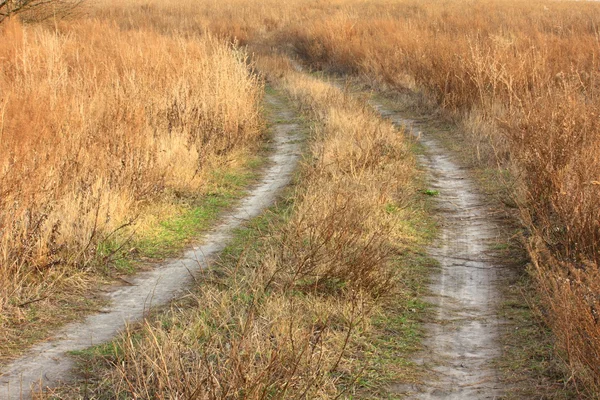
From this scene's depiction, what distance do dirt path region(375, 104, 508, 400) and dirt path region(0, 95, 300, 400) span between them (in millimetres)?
1643

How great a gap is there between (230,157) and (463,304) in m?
4.97

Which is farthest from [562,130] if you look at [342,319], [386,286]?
[342,319]

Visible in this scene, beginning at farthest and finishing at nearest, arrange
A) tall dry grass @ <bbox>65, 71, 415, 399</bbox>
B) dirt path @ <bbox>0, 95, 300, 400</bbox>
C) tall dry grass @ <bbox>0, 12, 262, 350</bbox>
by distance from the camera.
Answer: tall dry grass @ <bbox>0, 12, 262, 350</bbox>
dirt path @ <bbox>0, 95, 300, 400</bbox>
tall dry grass @ <bbox>65, 71, 415, 399</bbox>

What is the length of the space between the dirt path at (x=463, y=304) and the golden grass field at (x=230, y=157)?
373mm

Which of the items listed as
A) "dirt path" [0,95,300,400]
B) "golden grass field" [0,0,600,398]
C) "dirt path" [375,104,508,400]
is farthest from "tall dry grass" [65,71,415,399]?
"dirt path" [375,104,508,400]

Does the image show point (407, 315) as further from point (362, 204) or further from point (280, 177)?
point (280, 177)

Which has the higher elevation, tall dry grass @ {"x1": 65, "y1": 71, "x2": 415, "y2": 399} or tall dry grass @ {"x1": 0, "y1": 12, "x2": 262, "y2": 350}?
tall dry grass @ {"x1": 0, "y1": 12, "x2": 262, "y2": 350}

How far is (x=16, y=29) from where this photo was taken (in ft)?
38.0

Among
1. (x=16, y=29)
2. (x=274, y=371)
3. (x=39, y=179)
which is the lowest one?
(x=274, y=371)

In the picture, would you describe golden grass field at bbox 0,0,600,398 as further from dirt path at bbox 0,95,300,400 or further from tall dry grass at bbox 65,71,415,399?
dirt path at bbox 0,95,300,400

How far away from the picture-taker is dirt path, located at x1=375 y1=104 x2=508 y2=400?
13.5ft

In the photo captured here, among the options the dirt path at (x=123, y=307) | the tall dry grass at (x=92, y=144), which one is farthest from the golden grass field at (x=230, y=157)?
the dirt path at (x=123, y=307)

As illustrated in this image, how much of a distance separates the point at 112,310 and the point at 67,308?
29 cm

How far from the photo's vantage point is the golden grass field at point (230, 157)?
4.32 meters
